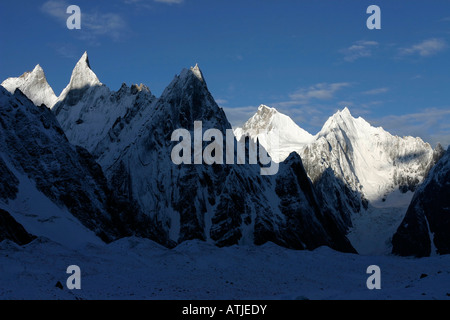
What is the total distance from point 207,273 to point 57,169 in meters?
97.0

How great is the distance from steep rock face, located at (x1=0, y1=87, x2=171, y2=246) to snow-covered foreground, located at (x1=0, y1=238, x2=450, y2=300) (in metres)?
70.5

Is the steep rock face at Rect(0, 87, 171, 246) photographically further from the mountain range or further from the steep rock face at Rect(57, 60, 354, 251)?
the steep rock face at Rect(57, 60, 354, 251)

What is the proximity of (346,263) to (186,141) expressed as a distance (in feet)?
419

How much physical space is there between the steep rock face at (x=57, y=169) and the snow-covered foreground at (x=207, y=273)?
70.5 metres

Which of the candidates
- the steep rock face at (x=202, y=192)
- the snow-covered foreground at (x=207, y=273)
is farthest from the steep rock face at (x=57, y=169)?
the snow-covered foreground at (x=207, y=273)

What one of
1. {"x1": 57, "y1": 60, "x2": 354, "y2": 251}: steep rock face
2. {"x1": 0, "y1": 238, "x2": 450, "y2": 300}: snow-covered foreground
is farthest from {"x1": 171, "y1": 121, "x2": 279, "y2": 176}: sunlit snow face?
{"x1": 0, "y1": 238, "x2": 450, "y2": 300}: snow-covered foreground

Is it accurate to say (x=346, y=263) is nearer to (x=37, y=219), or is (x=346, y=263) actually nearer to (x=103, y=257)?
(x=103, y=257)

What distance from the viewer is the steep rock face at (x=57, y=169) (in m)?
135

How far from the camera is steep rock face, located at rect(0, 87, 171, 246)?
135m

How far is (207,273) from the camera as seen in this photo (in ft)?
172

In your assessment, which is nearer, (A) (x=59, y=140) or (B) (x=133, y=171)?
(A) (x=59, y=140)
